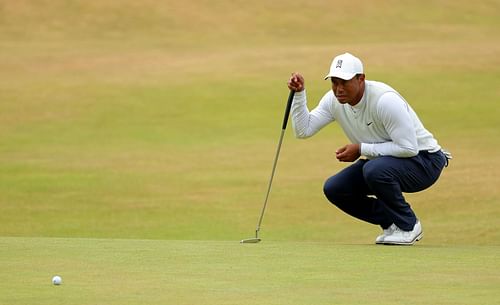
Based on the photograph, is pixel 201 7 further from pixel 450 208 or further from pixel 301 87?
pixel 301 87

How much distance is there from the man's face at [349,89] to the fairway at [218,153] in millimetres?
841

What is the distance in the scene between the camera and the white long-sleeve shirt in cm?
714

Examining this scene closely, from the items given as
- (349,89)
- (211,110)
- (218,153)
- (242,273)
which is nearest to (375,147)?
(349,89)

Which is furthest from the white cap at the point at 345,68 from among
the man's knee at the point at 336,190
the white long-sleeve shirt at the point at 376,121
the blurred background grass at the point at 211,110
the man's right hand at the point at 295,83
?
the blurred background grass at the point at 211,110

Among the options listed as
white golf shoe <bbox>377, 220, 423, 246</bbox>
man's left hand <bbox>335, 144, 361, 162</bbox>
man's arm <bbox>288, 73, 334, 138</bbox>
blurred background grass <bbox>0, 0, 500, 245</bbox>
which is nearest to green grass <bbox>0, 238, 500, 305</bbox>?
white golf shoe <bbox>377, 220, 423, 246</bbox>

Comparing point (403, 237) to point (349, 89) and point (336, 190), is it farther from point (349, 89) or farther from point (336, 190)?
point (349, 89)

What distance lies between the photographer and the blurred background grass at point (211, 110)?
12.8m

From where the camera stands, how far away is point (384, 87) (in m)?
7.24

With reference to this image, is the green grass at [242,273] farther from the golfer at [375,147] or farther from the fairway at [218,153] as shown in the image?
the golfer at [375,147]

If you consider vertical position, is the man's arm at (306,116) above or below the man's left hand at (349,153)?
above

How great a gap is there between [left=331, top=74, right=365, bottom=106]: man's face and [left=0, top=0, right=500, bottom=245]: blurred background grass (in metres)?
3.80

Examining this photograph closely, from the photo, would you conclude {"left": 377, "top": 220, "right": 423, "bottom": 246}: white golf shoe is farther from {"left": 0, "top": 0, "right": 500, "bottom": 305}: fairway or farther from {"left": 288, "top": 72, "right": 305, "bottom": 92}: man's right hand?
{"left": 288, "top": 72, "right": 305, "bottom": 92}: man's right hand

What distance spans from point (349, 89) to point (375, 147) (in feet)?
1.26

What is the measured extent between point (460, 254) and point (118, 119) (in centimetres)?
1361
